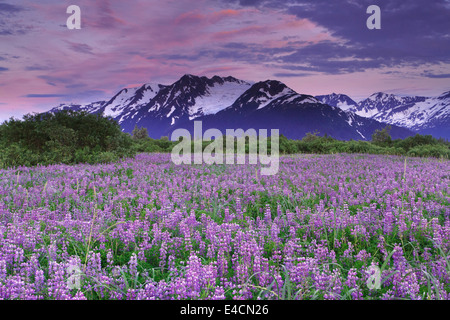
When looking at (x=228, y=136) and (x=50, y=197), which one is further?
(x=228, y=136)

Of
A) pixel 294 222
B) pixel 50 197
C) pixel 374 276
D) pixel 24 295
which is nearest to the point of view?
pixel 24 295

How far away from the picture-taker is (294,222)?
181 inches

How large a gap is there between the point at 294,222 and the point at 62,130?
13484mm

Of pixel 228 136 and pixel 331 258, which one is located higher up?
pixel 228 136

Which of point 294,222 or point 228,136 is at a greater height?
point 228,136

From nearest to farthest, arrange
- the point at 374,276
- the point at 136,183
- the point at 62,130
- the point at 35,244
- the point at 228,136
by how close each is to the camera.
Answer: the point at 374,276 < the point at 35,244 < the point at 136,183 < the point at 62,130 < the point at 228,136

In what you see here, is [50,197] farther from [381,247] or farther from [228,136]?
[228,136]

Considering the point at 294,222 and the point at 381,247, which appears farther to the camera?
the point at 294,222

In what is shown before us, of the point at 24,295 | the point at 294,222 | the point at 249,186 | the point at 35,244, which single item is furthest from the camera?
the point at 249,186
